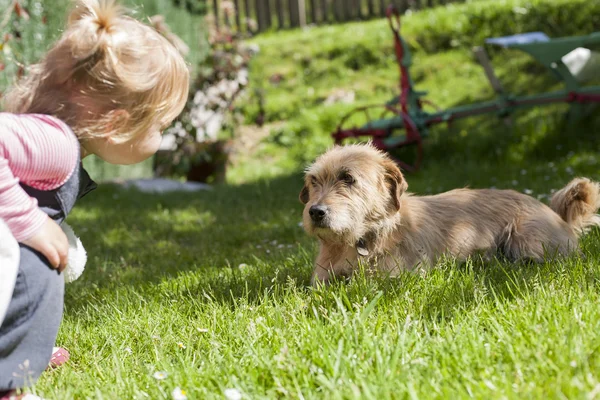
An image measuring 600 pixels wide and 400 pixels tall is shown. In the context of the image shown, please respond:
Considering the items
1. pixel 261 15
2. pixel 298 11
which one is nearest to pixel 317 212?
pixel 298 11

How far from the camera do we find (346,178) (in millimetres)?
3549

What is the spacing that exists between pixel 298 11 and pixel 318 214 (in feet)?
39.8

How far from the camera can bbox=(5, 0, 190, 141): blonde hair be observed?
8.20ft

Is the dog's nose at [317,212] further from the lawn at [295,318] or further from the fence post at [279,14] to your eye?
the fence post at [279,14]

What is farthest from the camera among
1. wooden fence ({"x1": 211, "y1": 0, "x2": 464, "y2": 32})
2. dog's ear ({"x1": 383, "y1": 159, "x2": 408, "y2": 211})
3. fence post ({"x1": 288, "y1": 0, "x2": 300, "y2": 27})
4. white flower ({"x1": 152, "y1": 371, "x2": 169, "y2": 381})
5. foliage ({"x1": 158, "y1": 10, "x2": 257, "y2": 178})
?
fence post ({"x1": 288, "y1": 0, "x2": 300, "y2": 27})

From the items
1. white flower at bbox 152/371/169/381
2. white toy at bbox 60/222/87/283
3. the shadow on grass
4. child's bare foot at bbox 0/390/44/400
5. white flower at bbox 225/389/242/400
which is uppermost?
white toy at bbox 60/222/87/283

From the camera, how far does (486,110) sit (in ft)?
24.4

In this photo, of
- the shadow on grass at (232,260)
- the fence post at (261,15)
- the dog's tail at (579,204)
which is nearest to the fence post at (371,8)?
the fence post at (261,15)

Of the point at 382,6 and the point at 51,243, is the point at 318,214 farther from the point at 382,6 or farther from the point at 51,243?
the point at 382,6

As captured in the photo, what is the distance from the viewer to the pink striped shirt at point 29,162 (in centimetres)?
225

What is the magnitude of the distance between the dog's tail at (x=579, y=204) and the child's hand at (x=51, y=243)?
3.02m

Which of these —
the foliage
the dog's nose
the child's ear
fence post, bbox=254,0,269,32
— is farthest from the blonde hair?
fence post, bbox=254,0,269,32

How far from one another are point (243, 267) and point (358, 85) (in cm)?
773

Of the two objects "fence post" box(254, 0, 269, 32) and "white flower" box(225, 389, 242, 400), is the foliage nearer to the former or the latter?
"fence post" box(254, 0, 269, 32)
